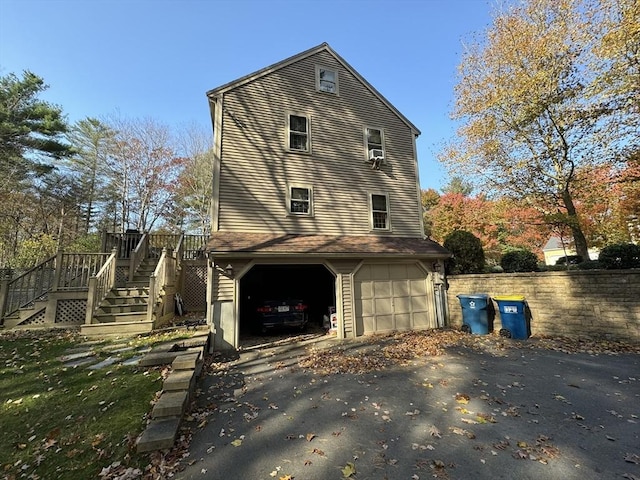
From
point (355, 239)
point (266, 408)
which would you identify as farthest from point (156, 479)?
point (355, 239)

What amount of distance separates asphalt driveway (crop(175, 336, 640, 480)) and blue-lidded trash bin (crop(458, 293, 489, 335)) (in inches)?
95.9

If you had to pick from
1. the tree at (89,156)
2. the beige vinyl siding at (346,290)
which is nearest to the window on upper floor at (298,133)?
the beige vinyl siding at (346,290)

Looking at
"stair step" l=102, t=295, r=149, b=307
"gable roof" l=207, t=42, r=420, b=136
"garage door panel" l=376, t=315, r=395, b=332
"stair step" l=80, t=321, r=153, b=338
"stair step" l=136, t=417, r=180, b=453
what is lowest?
"stair step" l=136, t=417, r=180, b=453

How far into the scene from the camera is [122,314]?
823 centimetres

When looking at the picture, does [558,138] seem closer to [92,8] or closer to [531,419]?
[531,419]

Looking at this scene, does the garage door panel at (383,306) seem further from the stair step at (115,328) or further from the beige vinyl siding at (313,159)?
the stair step at (115,328)

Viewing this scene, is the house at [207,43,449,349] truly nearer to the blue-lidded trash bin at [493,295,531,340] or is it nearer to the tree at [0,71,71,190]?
the blue-lidded trash bin at [493,295,531,340]

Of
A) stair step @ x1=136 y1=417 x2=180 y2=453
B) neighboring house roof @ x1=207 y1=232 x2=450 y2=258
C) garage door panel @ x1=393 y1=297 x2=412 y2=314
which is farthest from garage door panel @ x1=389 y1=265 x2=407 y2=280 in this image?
stair step @ x1=136 y1=417 x2=180 y2=453

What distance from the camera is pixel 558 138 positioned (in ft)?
40.0

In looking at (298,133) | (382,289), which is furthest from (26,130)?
(382,289)

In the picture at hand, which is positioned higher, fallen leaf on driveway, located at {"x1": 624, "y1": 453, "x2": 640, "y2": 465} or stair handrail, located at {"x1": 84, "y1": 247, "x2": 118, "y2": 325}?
stair handrail, located at {"x1": 84, "y1": 247, "x2": 118, "y2": 325}

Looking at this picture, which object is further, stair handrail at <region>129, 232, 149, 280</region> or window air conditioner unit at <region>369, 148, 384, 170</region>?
window air conditioner unit at <region>369, 148, 384, 170</region>

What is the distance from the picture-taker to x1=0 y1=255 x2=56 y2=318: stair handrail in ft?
28.0

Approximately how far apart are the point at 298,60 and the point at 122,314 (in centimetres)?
1084
